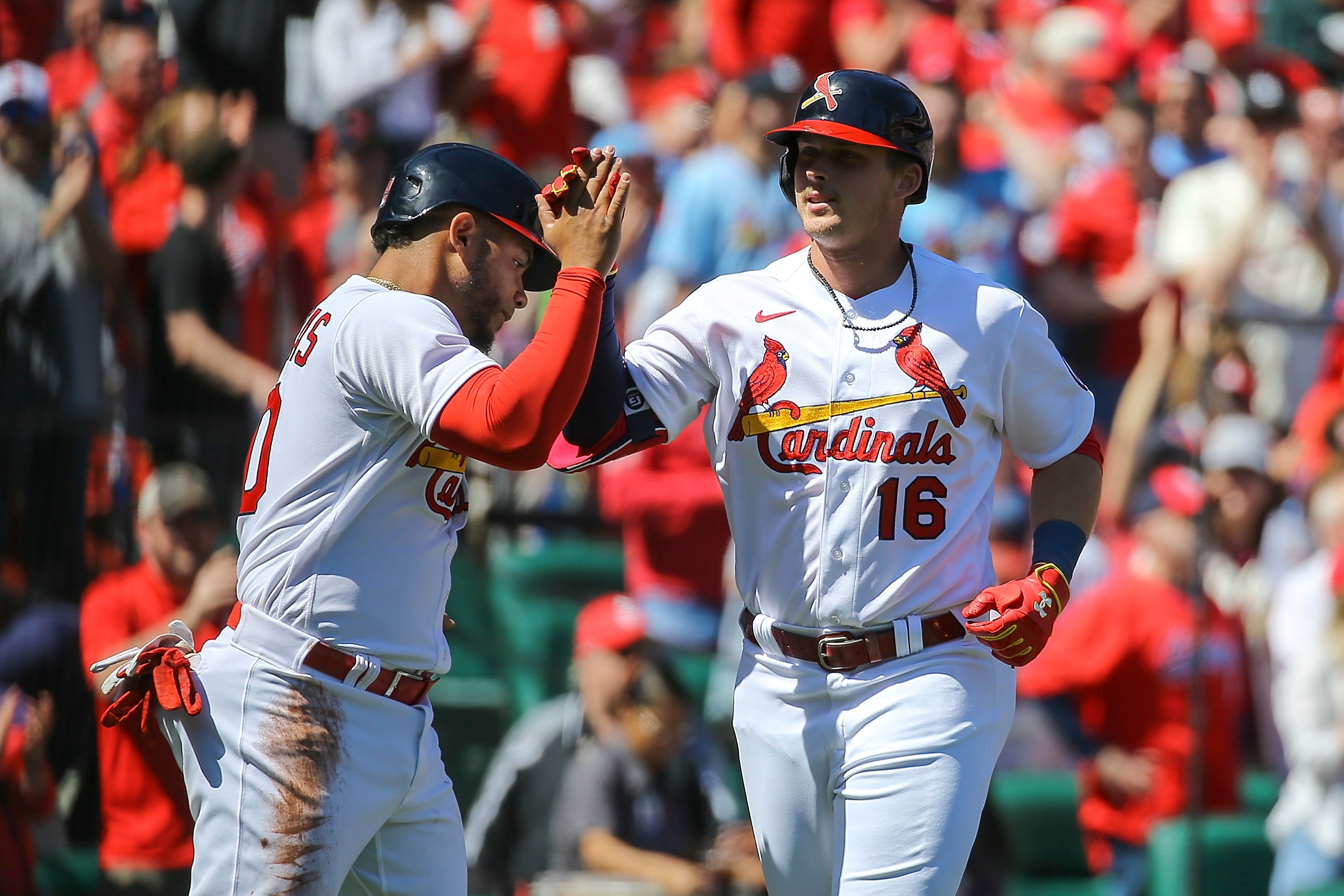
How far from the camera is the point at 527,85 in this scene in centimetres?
815

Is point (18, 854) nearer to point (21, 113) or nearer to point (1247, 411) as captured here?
point (21, 113)

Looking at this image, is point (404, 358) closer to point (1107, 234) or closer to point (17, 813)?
point (17, 813)

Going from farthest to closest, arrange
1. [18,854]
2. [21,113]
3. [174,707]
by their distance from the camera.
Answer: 1. [21,113]
2. [18,854]
3. [174,707]

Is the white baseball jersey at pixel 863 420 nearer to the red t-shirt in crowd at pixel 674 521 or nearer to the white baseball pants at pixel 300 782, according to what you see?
the white baseball pants at pixel 300 782

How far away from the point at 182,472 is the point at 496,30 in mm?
3317

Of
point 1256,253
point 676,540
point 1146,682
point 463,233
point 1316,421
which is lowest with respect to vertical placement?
point 1146,682

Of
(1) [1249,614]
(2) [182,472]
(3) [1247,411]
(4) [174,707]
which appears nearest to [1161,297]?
(3) [1247,411]

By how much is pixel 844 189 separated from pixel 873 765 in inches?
49.5

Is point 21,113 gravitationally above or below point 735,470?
above

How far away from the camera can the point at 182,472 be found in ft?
19.4

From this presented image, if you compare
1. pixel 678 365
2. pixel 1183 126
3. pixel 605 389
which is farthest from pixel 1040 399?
pixel 1183 126

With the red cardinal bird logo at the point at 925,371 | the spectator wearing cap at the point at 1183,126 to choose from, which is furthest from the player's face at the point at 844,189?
the spectator wearing cap at the point at 1183,126

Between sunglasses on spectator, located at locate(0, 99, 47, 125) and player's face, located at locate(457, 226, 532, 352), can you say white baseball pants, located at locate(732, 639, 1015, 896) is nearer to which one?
player's face, located at locate(457, 226, 532, 352)

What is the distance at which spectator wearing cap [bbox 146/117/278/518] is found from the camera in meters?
6.19
